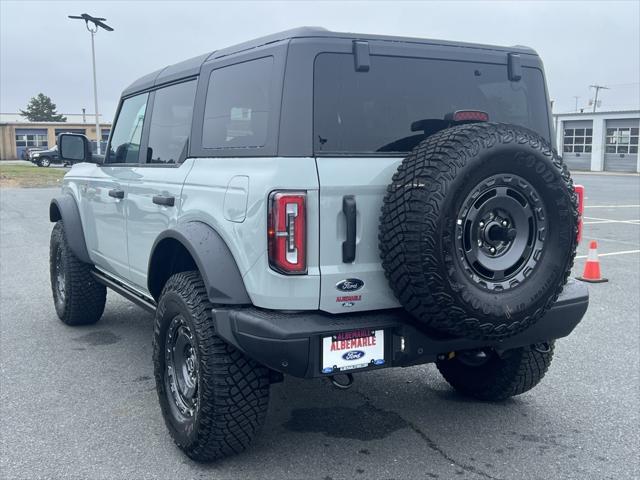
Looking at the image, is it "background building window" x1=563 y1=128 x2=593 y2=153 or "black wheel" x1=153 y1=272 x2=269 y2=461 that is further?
"background building window" x1=563 y1=128 x2=593 y2=153

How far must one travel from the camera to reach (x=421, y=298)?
282cm

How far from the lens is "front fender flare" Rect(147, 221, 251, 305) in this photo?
9.98 feet

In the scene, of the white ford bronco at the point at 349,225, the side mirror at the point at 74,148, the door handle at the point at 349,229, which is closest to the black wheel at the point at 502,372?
the white ford bronco at the point at 349,225

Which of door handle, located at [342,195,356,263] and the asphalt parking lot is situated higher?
door handle, located at [342,195,356,263]

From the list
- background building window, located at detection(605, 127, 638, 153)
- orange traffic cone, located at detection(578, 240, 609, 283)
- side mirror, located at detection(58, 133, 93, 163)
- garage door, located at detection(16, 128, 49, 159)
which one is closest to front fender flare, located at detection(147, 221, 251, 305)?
side mirror, located at detection(58, 133, 93, 163)

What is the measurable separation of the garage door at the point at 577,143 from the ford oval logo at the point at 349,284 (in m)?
48.2

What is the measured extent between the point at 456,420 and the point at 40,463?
2.24 metres

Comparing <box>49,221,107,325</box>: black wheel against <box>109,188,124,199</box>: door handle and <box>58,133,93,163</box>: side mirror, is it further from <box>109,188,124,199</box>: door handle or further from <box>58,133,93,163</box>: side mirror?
<box>109,188,124,199</box>: door handle

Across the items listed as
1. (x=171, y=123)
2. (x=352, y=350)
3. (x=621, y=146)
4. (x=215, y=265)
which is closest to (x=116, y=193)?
(x=171, y=123)

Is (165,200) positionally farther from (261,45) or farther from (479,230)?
(479,230)

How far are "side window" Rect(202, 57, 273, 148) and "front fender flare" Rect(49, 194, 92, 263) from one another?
2244 mm

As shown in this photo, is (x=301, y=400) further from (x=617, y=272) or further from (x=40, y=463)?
(x=617, y=272)

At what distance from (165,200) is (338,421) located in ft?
5.20

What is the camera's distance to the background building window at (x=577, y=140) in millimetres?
48562
